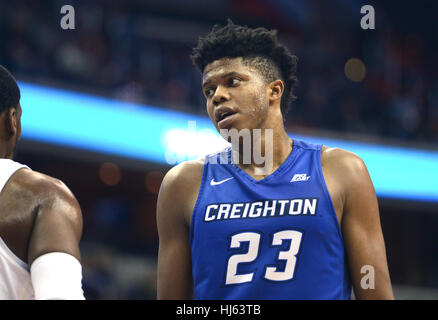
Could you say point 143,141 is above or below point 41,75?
below

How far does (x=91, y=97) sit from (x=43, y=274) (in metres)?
7.16

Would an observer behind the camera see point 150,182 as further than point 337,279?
Yes

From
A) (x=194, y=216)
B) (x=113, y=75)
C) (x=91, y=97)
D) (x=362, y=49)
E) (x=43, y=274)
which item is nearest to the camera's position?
(x=43, y=274)

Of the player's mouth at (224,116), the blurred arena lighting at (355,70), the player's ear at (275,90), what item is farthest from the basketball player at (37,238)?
the blurred arena lighting at (355,70)

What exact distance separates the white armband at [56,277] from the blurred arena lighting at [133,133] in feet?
22.1

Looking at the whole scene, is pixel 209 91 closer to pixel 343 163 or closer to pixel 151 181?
pixel 343 163

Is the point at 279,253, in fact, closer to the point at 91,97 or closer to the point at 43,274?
the point at 43,274

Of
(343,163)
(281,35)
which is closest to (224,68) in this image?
(343,163)

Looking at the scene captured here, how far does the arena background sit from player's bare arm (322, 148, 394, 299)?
623 cm

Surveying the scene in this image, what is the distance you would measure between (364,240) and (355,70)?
13.0 m

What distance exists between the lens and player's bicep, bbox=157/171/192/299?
2.50 meters

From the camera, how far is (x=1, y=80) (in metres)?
2.32

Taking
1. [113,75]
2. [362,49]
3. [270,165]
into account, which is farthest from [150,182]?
[270,165]

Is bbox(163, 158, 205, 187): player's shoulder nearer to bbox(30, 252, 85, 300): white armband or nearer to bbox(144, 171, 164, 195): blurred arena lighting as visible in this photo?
bbox(30, 252, 85, 300): white armband
